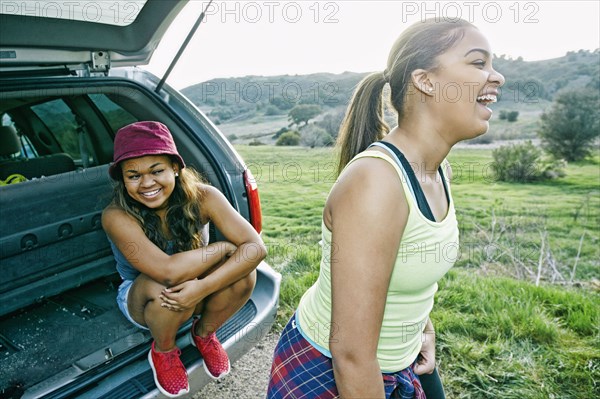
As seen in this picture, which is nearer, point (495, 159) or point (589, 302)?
point (589, 302)

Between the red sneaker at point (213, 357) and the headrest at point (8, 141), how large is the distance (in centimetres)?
237

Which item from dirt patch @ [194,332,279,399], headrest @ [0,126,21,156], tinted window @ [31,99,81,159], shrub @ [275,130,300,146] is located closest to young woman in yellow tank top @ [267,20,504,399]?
dirt patch @ [194,332,279,399]

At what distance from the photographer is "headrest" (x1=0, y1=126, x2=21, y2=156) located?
337 cm

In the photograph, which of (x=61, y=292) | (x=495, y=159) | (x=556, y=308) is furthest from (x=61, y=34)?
(x=495, y=159)

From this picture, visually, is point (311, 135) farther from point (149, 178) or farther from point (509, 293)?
point (149, 178)

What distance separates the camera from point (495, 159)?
10.5m

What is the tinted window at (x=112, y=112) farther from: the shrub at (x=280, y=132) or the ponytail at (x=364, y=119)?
the shrub at (x=280, y=132)

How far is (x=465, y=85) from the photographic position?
43.8 inches

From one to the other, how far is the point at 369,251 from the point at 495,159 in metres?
10.5

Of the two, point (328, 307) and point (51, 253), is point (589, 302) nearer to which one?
point (328, 307)

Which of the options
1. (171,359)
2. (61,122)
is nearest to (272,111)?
(61,122)

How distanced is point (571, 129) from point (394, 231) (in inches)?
558

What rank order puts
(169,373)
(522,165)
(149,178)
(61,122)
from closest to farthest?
(169,373), (149,178), (61,122), (522,165)

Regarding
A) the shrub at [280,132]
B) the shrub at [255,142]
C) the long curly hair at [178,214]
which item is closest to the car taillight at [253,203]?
the long curly hair at [178,214]
